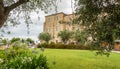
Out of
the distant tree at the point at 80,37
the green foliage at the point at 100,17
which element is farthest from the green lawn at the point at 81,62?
the green foliage at the point at 100,17

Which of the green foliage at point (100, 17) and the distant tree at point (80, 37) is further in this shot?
the distant tree at point (80, 37)

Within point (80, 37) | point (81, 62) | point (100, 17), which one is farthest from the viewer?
point (81, 62)

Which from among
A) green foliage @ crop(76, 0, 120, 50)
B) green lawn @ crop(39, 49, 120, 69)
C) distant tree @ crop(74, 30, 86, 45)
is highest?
green foliage @ crop(76, 0, 120, 50)

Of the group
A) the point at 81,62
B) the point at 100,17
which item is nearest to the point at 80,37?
the point at 100,17

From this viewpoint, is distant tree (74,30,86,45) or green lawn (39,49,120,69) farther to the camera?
green lawn (39,49,120,69)

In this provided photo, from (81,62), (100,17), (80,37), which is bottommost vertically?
(81,62)

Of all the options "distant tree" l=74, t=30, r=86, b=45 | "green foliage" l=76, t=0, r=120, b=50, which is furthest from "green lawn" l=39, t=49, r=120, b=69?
"green foliage" l=76, t=0, r=120, b=50

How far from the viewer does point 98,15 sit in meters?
8.92

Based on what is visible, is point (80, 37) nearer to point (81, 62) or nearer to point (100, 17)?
point (100, 17)

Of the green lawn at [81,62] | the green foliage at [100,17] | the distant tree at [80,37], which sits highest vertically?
the green foliage at [100,17]

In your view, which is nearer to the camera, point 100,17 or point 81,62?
point 100,17

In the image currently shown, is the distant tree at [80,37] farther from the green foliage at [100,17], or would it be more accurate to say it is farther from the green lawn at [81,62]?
the green lawn at [81,62]

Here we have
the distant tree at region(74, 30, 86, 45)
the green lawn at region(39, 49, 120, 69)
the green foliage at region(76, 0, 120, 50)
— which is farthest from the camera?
the green lawn at region(39, 49, 120, 69)

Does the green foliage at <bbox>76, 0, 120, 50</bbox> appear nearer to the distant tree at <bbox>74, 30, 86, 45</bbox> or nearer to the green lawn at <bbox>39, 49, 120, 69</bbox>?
the distant tree at <bbox>74, 30, 86, 45</bbox>
